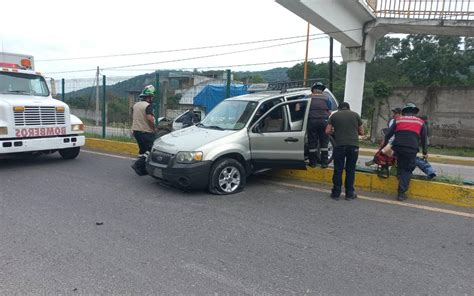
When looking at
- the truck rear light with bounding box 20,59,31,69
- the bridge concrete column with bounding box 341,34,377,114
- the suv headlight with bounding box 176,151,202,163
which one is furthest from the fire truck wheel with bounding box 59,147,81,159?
the bridge concrete column with bounding box 341,34,377,114

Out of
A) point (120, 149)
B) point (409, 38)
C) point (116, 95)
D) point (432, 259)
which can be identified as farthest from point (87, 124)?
point (409, 38)

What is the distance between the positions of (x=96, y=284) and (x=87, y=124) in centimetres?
1207

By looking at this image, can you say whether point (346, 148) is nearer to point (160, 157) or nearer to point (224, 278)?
point (160, 157)

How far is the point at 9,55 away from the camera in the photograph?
9.18m

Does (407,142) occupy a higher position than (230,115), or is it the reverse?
(230,115)

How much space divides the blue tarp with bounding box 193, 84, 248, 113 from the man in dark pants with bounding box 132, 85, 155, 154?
11.0ft

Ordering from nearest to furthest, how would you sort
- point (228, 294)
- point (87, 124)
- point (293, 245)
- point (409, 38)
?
point (228, 294)
point (293, 245)
point (87, 124)
point (409, 38)

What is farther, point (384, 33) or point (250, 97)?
point (384, 33)

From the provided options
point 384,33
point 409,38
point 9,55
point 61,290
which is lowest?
point 61,290

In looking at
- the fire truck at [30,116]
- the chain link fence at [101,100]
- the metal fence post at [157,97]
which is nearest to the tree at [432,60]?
the chain link fence at [101,100]

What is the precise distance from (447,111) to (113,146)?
14940mm

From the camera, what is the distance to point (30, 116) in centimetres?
795

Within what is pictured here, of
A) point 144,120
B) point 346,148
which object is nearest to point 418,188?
point 346,148

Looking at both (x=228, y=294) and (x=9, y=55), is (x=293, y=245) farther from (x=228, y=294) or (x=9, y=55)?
(x=9, y=55)
